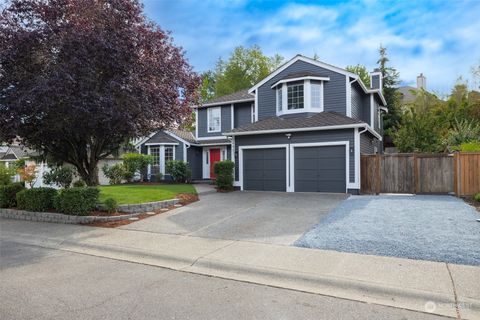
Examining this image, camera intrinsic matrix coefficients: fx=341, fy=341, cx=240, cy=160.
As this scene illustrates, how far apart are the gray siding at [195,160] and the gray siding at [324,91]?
654 cm

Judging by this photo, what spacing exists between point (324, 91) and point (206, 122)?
947 centimetres

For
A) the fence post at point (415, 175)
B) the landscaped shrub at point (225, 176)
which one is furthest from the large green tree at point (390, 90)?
the landscaped shrub at point (225, 176)

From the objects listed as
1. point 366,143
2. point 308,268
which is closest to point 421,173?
point 366,143

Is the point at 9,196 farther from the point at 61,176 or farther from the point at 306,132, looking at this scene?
the point at 306,132

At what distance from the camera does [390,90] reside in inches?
1216

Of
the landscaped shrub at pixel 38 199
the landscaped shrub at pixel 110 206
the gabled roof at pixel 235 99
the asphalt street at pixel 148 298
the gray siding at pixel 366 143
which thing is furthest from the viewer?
the gabled roof at pixel 235 99

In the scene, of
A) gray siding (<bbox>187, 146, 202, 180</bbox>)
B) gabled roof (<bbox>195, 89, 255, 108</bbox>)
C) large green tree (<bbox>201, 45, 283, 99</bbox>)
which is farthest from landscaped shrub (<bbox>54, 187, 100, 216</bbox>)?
large green tree (<bbox>201, 45, 283, 99</bbox>)

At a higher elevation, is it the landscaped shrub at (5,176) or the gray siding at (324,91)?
the gray siding at (324,91)

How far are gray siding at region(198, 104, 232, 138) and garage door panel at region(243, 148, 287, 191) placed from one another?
20.6 feet

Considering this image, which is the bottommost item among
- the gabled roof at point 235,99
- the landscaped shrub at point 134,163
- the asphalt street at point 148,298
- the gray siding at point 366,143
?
the asphalt street at point 148,298

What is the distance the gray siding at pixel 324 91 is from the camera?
55.8ft

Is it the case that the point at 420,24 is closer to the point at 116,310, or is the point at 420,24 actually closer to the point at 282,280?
the point at 282,280

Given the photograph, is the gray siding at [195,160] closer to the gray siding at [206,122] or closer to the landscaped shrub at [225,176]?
the gray siding at [206,122]

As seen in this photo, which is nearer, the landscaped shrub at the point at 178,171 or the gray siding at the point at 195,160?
the landscaped shrub at the point at 178,171
